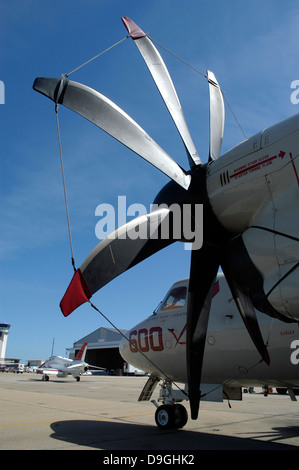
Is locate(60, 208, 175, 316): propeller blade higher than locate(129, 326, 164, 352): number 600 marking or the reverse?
higher

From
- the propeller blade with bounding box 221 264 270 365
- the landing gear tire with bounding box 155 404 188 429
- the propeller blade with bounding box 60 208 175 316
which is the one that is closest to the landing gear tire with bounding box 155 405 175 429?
the landing gear tire with bounding box 155 404 188 429

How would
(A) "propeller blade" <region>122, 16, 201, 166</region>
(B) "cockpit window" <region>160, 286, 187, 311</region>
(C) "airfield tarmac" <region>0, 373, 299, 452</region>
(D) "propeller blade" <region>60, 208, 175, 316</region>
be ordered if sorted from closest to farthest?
(D) "propeller blade" <region>60, 208, 175, 316</region>, (A) "propeller blade" <region>122, 16, 201, 166</region>, (C) "airfield tarmac" <region>0, 373, 299, 452</region>, (B) "cockpit window" <region>160, 286, 187, 311</region>

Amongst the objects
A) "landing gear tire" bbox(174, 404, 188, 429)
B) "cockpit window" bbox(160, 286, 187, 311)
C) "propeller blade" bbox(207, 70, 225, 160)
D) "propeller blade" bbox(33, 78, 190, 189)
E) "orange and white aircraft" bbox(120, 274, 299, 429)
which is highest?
"propeller blade" bbox(207, 70, 225, 160)

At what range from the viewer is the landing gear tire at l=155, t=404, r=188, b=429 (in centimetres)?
897

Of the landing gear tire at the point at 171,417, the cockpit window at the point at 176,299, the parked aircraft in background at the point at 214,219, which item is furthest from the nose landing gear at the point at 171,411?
the parked aircraft in background at the point at 214,219

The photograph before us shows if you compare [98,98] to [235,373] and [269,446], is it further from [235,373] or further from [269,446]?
[269,446]

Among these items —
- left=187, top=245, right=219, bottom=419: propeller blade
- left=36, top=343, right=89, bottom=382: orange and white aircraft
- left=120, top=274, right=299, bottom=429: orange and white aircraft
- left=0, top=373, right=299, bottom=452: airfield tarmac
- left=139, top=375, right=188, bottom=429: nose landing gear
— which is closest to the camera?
left=187, top=245, right=219, bottom=419: propeller blade

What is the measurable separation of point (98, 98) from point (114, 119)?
0.41 metres

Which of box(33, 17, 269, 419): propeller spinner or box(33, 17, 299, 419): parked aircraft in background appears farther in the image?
box(33, 17, 269, 419): propeller spinner

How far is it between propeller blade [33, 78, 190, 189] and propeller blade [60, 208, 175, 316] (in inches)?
36.2

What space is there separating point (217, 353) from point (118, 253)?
164 inches

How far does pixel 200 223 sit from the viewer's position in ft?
19.9

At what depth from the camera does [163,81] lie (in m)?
6.95

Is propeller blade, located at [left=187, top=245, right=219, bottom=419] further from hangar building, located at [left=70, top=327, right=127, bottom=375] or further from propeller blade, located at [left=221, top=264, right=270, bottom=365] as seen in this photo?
hangar building, located at [left=70, top=327, right=127, bottom=375]
